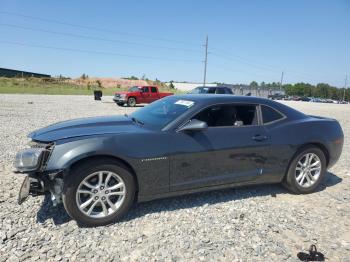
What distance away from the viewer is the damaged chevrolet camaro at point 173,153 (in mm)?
3320

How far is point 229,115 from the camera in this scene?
171 inches

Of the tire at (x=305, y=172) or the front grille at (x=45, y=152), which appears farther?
the tire at (x=305, y=172)

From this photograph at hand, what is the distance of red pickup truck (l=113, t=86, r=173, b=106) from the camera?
73.6 feet

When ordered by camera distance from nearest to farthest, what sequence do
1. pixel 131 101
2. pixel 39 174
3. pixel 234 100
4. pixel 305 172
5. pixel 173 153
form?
pixel 39 174, pixel 173 153, pixel 234 100, pixel 305 172, pixel 131 101

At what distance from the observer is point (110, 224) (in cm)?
354

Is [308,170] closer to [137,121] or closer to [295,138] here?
[295,138]

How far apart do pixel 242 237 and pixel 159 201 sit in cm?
130

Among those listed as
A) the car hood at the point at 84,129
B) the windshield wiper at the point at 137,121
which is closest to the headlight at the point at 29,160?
the car hood at the point at 84,129

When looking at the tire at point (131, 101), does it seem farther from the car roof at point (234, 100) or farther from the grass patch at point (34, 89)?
the car roof at point (234, 100)

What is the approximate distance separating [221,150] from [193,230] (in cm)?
112

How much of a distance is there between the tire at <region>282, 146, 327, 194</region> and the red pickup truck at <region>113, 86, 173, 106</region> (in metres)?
18.6

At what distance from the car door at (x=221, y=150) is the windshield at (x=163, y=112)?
267 mm

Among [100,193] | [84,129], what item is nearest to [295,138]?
[100,193]

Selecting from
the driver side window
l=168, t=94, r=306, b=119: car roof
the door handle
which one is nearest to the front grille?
the driver side window
